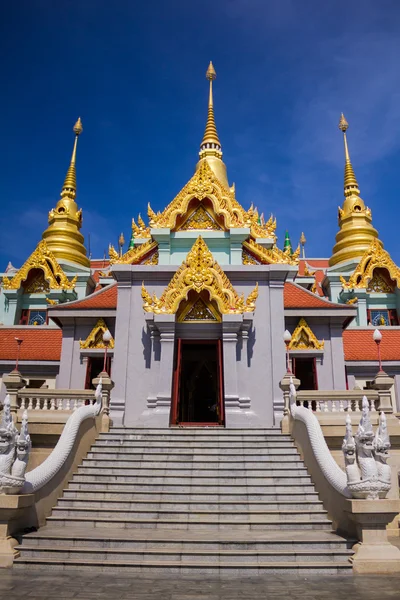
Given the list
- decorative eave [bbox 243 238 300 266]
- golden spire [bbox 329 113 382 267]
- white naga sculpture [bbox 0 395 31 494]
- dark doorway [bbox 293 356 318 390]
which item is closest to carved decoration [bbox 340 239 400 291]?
golden spire [bbox 329 113 382 267]

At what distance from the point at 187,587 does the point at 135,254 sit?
929 cm

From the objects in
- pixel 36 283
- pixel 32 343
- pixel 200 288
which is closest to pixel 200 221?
pixel 200 288

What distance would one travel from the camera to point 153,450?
9398mm

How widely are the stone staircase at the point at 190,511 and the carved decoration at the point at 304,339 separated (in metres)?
5.07

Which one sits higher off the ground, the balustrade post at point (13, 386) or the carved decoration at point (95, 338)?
the carved decoration at point (95, 338)

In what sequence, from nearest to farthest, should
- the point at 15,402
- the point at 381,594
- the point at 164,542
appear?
1. the point at 381,594
2. the point at 164,542
3. the point at 15,402

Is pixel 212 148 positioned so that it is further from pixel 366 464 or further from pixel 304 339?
pixel 366 464

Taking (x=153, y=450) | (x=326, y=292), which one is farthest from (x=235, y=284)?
(x=326, y=292)

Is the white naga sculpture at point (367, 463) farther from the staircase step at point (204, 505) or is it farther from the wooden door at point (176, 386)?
the wooden door at point (176, 386)

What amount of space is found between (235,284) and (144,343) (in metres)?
2.77

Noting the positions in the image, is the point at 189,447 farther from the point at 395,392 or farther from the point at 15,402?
the point at 395,392

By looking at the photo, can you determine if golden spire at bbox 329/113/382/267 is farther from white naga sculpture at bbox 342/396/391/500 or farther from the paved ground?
the paved ground

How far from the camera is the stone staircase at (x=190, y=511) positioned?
19.5 ft

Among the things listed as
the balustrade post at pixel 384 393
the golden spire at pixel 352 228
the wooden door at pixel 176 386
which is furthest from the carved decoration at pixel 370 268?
the balustrade post at pixel 384 393
